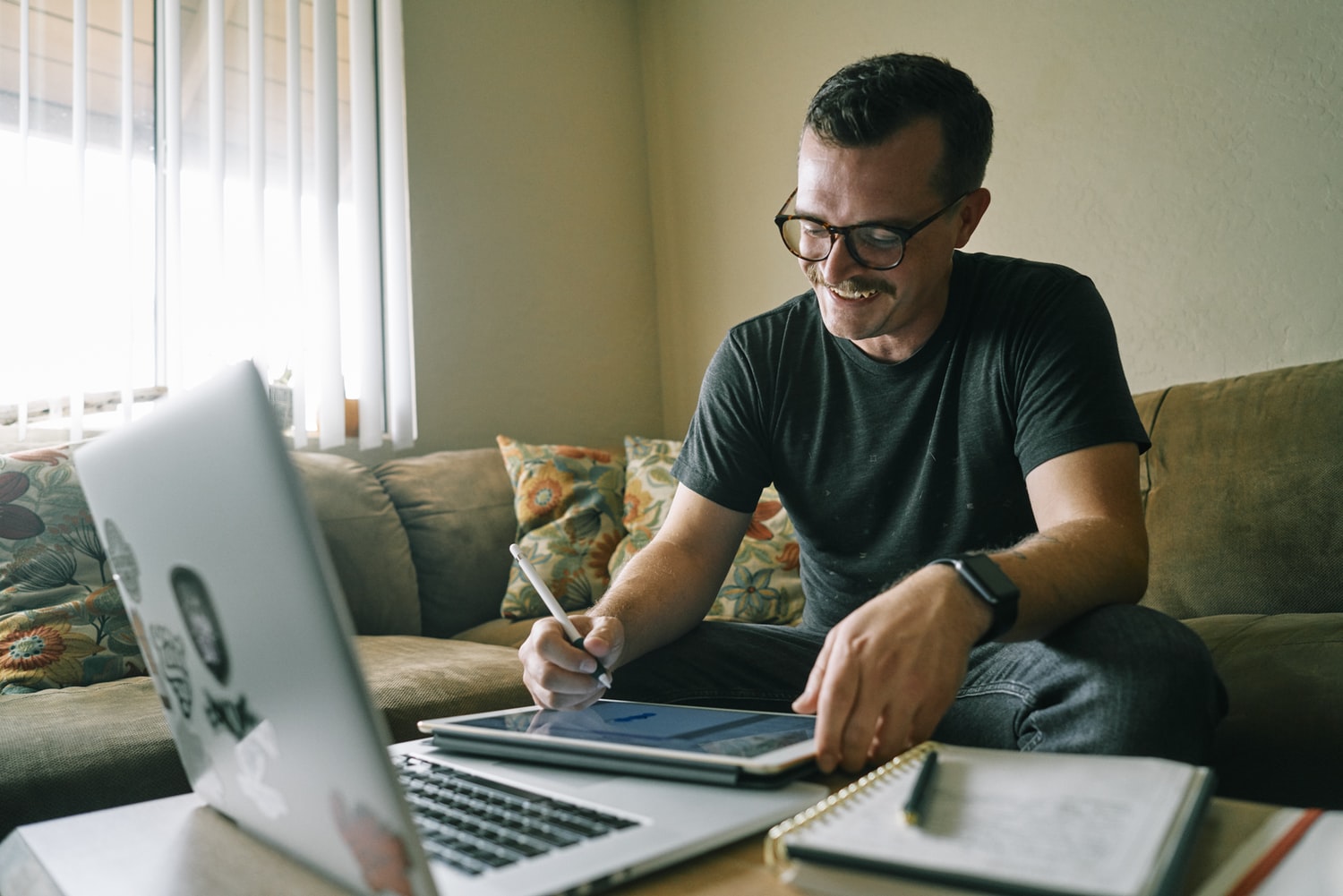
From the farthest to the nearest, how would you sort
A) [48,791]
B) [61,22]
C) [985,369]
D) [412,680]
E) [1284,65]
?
[61,22] < [1284,65] < [412,680] < [985,369] < [48,791]

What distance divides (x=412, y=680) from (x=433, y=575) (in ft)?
2.38

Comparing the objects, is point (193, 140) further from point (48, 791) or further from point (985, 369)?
point (985, 369)

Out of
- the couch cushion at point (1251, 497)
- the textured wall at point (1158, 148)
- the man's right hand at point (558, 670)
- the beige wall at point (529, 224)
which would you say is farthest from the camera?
the beige wall at point (529, 224)

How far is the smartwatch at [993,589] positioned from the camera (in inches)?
28.8

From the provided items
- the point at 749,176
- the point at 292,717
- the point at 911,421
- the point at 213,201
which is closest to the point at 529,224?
the point at 749,176

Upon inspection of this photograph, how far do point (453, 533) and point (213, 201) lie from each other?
902 millimetres

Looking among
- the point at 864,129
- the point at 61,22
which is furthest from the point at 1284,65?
the point at 61,22

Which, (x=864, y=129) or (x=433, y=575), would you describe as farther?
(x=433, y=575)

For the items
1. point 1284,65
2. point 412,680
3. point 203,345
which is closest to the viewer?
point 412,680

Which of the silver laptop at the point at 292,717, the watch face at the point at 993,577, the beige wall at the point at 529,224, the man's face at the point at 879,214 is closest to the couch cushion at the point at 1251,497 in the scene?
the man's face at the point at 879,214

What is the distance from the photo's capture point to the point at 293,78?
2.28 meters

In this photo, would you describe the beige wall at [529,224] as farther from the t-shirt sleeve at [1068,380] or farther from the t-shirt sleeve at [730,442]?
the t-shirt sleeve at [1068,380]

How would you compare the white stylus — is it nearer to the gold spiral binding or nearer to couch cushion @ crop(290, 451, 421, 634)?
the gold spiral binding

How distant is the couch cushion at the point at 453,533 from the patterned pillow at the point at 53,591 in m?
0.68
